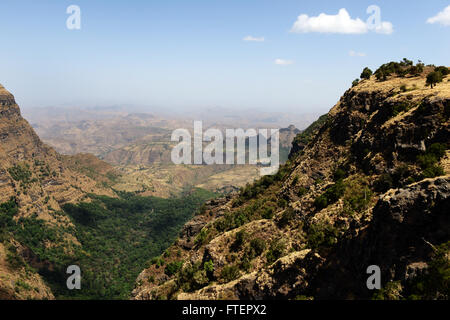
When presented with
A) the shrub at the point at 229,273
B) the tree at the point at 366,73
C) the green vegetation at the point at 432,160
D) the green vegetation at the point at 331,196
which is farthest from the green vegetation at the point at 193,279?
the tree at the point at 366,73

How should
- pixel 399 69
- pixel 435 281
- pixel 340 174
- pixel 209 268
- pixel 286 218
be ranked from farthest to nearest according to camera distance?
pixel 399 69, pixel 340 174, pixel 286 218, pixel 209 268, pixel 435 281

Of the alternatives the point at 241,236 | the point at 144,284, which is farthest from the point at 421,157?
the point at 144,284

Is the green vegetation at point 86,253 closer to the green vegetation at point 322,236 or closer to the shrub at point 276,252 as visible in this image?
the shrub at point 276,252

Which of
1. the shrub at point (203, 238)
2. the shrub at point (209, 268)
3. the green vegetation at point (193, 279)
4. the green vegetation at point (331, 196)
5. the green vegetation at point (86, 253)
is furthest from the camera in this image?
the green vegetation at point (86, 253)

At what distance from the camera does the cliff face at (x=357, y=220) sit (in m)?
21.2

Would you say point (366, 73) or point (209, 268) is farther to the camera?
point (366, 73)

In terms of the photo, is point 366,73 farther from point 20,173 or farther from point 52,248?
point 20,173

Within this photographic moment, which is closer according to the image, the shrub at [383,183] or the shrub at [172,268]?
the shrub at [383,183]

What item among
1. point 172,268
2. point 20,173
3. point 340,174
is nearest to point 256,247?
point 340,174

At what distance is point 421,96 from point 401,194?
76.6ft

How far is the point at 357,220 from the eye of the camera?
2812 cm

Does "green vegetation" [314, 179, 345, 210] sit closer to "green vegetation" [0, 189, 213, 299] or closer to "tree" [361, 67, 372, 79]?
"tree" [361, 67, 372, 79]

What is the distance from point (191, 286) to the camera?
41.2 m

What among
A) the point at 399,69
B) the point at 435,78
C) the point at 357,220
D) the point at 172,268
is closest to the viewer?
the point at 357,220
